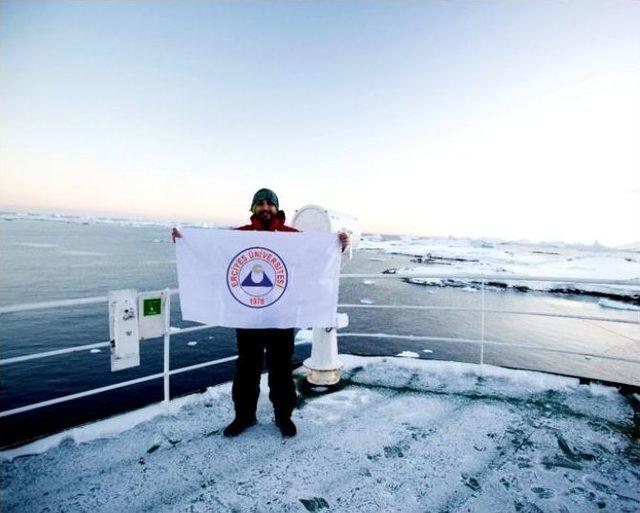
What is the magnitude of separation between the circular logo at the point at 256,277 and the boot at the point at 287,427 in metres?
0.85

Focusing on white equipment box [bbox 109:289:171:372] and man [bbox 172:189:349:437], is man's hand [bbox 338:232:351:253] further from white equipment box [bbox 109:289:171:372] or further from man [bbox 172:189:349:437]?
white equipment box [bbox 109:289:171:372]

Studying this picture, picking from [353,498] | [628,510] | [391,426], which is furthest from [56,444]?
[628,510]

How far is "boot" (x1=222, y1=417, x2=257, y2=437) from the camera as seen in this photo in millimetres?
2730

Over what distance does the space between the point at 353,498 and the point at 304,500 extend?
271 millimetres

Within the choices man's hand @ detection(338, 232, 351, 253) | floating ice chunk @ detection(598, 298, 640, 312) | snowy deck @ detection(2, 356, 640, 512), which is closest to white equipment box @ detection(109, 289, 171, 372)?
snowy deck @ detection(2, 356, 640, 512)

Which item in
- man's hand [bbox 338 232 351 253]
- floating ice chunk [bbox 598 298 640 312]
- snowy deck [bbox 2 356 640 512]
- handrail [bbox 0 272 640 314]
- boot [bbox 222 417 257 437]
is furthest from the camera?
floating ice chunk [bbox 598 298 640 312]

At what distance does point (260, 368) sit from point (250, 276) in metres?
0.68

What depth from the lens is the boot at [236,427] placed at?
2.73 metres

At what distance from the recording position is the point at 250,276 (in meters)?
2.77

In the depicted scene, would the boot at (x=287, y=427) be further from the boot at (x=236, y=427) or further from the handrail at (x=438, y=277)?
the handrail at (x=438, y=277)

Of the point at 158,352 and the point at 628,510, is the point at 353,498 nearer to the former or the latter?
the point at 628,510

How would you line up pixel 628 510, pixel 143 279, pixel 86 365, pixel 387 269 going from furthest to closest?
pixel 387 269 < pixel 143 279 < pixel 86 365 < pixel 628 510

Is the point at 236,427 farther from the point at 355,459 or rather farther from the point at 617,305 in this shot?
the point at 617,305

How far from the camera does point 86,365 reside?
14.4 m
